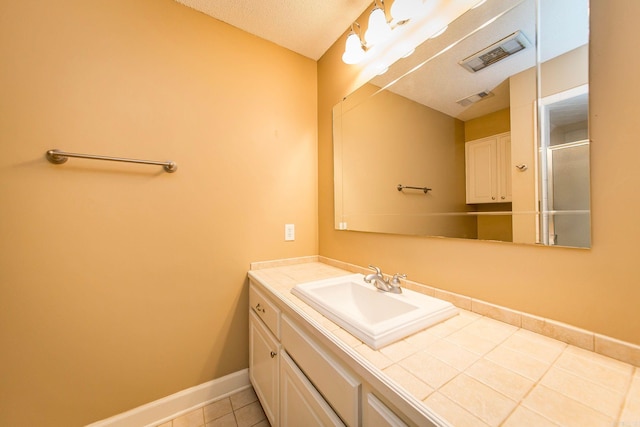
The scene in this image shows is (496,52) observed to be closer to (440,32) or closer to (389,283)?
(440,32)

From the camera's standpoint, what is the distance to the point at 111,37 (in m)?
1.17

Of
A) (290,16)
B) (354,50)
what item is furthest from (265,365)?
(290,16)

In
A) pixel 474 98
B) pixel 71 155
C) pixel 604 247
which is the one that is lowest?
pixel 604 247

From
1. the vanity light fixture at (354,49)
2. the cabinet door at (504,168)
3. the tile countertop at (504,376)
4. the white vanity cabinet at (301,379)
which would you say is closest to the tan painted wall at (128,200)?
the white vanity cabinet at (301,379)

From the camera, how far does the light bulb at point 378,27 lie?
A: 1158 millimetres

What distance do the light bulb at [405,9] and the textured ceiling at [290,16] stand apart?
37cm

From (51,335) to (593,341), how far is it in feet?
6.64

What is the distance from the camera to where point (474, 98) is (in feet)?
2.97

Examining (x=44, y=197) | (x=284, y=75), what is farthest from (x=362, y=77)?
(x=44, y=197)

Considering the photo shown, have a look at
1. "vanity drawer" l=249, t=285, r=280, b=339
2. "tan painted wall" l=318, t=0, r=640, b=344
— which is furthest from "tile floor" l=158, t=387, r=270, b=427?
"tan painted wall" l=318, t=0, r=640, b=344

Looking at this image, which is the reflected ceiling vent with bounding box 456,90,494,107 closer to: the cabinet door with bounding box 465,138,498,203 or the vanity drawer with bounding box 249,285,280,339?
the cabinet door with bounding box 465,138,498,203

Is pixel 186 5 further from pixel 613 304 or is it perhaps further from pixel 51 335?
pixel 613 304

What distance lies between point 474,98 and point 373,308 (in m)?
0.98

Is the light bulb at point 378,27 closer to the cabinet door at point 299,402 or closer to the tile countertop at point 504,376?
the tile countertop at point 504,376
